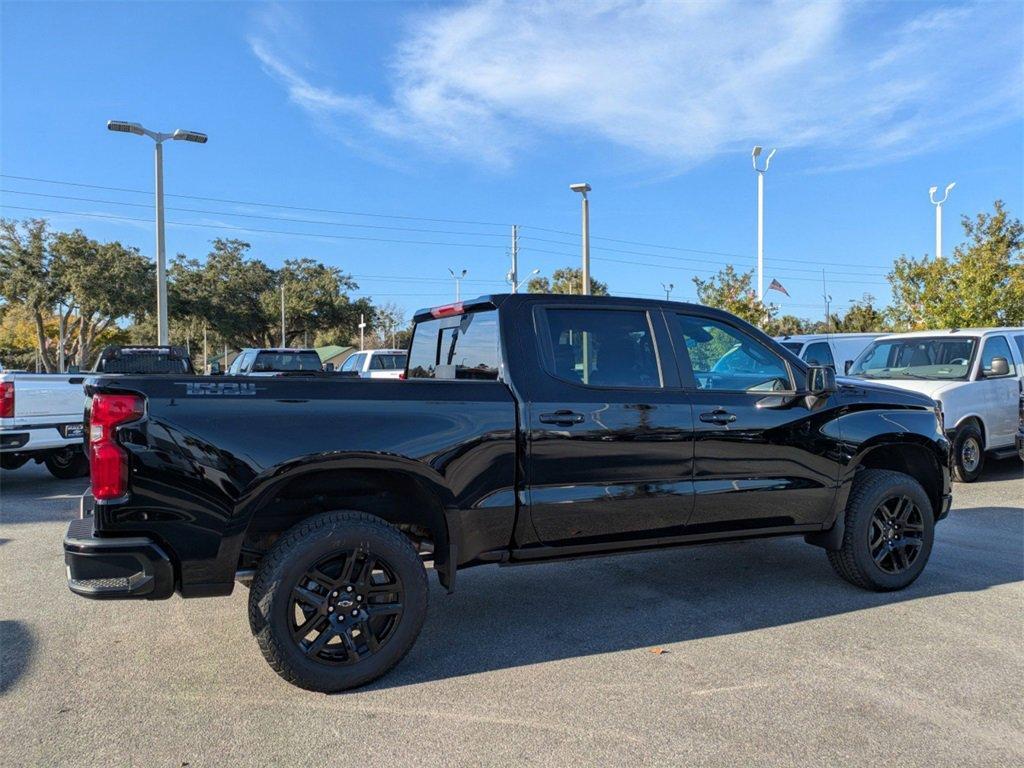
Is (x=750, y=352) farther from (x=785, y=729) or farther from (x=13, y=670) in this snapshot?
(x=13, y=670)

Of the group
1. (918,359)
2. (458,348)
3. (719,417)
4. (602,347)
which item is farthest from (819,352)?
(458,348)

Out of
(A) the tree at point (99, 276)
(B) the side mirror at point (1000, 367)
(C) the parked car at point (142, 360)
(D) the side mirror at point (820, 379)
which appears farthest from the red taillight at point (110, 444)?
(A) the tree at point (99, 276)

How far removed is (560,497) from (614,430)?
0.48 m

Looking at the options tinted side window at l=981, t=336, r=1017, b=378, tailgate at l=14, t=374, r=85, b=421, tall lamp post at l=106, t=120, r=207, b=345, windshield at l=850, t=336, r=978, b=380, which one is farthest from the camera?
tall lamp post at l=106, t=120, r=207, b=345

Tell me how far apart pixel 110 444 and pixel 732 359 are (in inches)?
141

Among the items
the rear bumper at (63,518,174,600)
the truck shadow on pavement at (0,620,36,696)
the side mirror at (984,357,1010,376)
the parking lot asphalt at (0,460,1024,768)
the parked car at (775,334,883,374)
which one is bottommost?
the parking lot asphalt at (0,460,1024,768)

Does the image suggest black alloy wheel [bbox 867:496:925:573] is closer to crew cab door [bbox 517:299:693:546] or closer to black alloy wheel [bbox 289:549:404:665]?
crew cab door [bbox 517:299:693:546]

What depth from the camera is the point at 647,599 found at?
4.99 meters

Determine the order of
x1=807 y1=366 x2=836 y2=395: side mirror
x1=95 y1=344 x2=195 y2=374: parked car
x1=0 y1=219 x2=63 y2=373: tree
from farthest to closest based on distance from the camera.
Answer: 1. x1=0 y1=219 x2=63 y2=373: tree
2. x1=95 y1=344 x2=195 y2=374: parked car
3. x1=807 y1=366 x2=836 y2=395: side mirror

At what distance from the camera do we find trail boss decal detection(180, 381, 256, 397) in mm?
3406

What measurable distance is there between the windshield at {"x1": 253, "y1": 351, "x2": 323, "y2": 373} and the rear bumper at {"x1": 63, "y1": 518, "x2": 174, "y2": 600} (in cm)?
1487

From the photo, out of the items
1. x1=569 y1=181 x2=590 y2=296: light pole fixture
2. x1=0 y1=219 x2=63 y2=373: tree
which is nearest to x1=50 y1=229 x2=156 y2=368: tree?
x1=0 y1=219 x2=63 y2=373: tree

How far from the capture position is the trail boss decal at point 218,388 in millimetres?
3406

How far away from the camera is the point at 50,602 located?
4.95m
